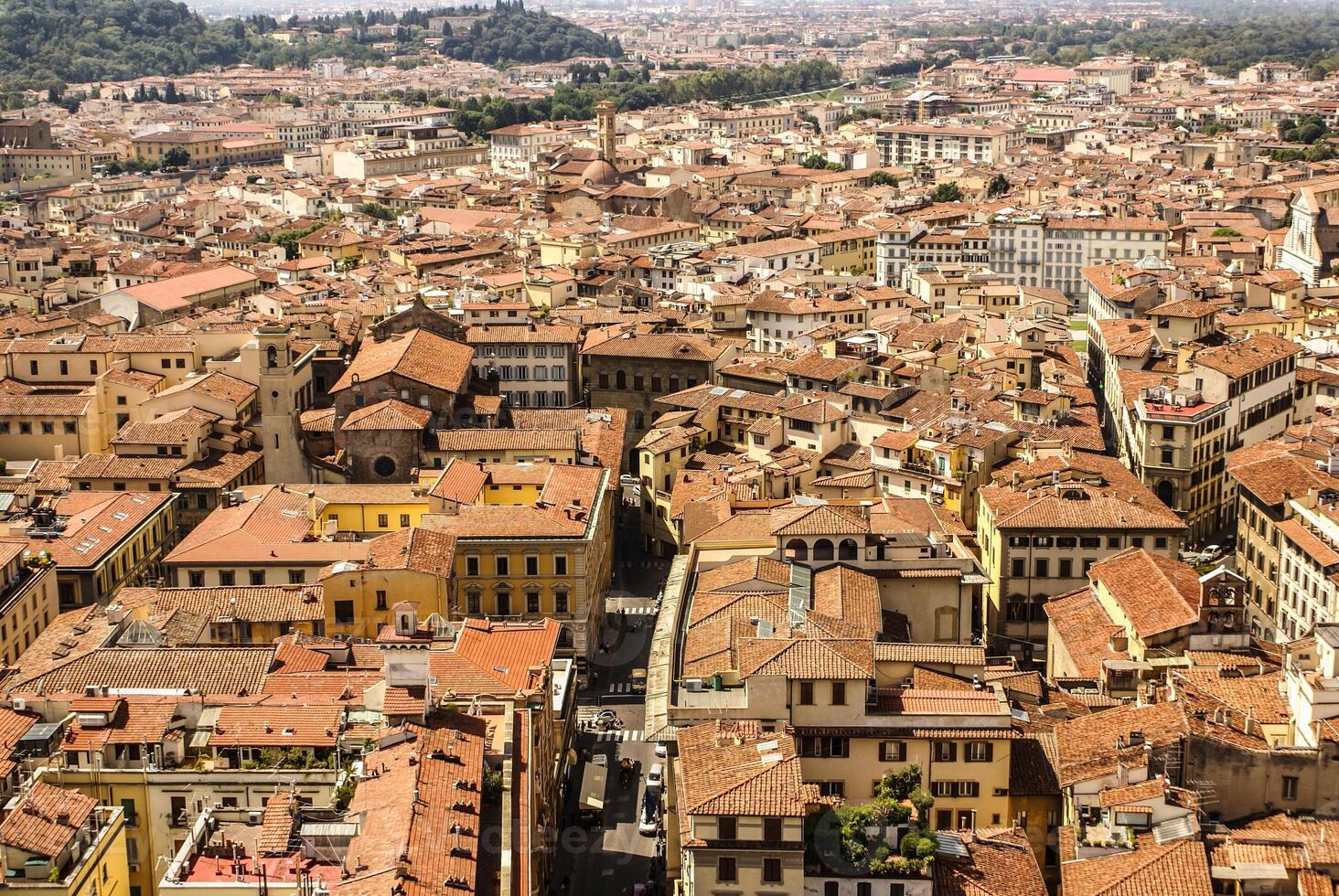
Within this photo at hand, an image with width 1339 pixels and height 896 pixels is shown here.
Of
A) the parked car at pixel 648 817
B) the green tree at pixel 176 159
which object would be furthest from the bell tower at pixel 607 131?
the parked car at pixel 648 817

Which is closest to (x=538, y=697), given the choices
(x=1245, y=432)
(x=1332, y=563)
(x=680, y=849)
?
(x=680, y=849)

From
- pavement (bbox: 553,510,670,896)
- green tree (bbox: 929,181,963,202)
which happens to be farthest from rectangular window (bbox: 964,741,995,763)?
green tree (bbox: 929,181,963,202)

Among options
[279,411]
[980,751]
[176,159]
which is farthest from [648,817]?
[176,159]

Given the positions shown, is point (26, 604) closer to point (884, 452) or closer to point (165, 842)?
point (165, 842)

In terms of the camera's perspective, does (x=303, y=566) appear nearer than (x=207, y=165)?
Yes

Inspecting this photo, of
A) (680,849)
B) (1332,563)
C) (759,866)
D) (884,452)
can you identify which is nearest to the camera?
(759,866)

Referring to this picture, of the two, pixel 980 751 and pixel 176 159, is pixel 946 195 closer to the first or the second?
pixel 176 159
